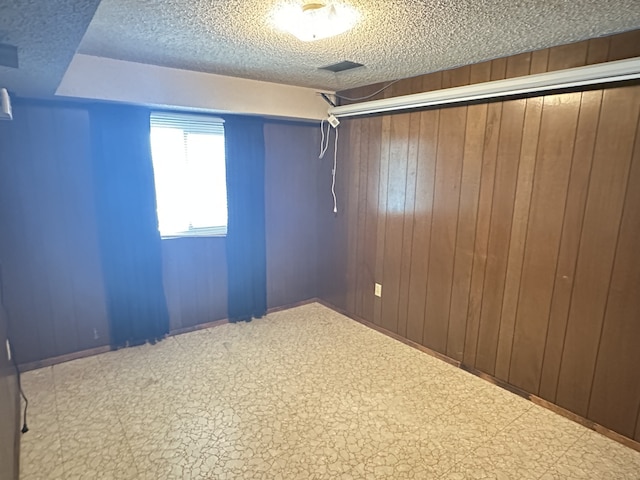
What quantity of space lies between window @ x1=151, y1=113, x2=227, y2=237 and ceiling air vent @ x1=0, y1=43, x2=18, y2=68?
1634mm

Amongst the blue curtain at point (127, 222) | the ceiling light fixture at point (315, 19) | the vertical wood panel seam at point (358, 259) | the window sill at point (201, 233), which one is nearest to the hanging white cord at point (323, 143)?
the vertical wood panel seam at point (358, 259)

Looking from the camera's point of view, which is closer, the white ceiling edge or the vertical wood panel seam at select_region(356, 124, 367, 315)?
the white ceiling edge

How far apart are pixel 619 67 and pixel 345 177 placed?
2.23m

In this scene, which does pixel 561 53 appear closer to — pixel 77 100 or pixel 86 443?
pixel 77 100

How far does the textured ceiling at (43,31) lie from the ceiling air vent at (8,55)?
0.03 metres

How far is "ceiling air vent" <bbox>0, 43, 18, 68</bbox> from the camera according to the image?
56.6 inches

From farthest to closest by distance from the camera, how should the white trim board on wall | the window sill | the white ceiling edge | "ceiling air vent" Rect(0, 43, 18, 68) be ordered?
the window sill
the white ceiling edge
the white trim board on wall
"ceiling air vent" Rect(0, 43, 18, 68)

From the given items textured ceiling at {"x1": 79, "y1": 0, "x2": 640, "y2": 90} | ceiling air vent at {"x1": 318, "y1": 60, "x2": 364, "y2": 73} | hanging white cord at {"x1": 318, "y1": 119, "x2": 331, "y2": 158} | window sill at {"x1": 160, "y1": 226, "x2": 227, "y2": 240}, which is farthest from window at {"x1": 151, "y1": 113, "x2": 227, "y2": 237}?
ceiling air vent at {"x1": 318, "y1": 60, "x2": 364, "y2": 73}

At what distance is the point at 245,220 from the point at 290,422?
76.8 inches

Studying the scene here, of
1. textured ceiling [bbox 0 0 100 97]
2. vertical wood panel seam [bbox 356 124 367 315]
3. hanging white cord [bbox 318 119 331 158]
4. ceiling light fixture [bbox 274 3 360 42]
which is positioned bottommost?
vertical wood panel seam [bbox 356 124 367 315]

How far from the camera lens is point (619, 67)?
191 centimetres

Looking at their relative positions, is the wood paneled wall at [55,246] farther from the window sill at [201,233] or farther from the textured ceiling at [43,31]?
the textured ceiling at [43,31]

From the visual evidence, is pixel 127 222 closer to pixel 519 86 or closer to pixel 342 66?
pixel 342 66

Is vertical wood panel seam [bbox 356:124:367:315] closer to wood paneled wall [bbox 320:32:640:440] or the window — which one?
wood paneled wall [bbox 320:32:640:440]
